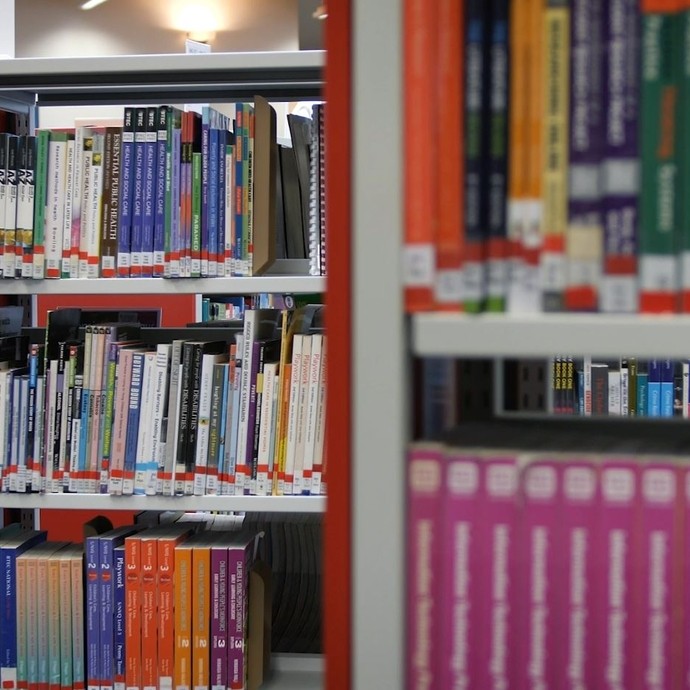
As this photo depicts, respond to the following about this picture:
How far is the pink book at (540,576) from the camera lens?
0.72 metres

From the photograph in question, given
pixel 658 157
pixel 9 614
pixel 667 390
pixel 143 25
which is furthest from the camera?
pixel 143 25

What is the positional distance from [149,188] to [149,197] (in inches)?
0.7

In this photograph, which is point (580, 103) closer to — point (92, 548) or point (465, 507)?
point (465, 507)

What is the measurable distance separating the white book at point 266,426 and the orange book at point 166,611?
0.73 ft

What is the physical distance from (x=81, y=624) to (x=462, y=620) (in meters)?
1.36

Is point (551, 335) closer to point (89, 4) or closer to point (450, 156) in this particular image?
point (450, 156)

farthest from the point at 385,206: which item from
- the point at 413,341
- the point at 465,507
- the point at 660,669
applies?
the point at 660,669

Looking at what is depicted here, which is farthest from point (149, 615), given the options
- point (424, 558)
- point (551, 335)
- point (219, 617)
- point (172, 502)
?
point (551, 335)

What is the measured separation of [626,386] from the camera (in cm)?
289

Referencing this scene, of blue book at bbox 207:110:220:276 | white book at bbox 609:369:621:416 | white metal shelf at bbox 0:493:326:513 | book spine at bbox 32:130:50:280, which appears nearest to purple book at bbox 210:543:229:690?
white metal shelf at bbox 0:493:326:513

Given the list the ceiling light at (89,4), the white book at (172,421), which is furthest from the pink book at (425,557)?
the ceiling light at (89,4)

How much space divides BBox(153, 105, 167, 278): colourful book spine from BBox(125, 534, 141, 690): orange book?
0.55m

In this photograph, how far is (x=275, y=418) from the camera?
1.83 meters

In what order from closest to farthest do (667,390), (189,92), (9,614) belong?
(9,614)
(189,92)
(667,390)
